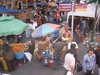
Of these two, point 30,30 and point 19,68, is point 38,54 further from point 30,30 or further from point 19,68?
point 30,30

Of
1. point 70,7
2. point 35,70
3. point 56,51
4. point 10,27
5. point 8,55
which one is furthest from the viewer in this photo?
point 70,7

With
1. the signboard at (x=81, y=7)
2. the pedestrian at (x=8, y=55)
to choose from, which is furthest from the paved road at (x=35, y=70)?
the signboard at (x=81, y=7)

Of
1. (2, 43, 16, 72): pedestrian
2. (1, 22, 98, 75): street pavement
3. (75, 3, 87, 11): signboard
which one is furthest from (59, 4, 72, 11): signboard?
(2, 43, 16, 72): pedestrian

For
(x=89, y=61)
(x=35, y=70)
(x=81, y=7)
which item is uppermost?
(x=81, y=7)

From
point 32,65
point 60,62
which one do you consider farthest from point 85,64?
point 32,65

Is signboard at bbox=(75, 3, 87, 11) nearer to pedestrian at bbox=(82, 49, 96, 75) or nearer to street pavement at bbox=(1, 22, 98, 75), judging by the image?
street pavement at bbox=(1, 22, 98, 75)

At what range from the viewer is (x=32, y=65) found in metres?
8.41

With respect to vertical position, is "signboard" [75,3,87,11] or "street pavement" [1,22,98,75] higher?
"signboard" [75,3,87,11]

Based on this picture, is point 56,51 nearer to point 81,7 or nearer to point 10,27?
point 10,27

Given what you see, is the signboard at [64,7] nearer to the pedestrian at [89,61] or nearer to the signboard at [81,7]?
the signboard at [81,7]

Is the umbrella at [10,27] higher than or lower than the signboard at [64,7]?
lower

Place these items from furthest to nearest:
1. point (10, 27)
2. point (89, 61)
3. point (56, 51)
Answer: point (56, 51) < point (10, 27) < point (89, 61)

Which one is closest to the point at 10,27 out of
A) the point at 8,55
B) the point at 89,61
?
the point at 8,55

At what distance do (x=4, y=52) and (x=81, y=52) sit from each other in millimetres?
4504
